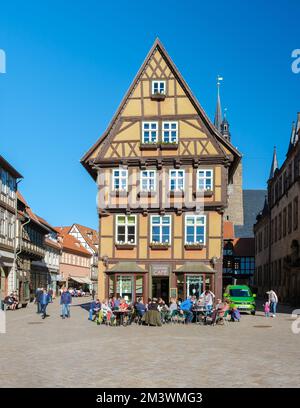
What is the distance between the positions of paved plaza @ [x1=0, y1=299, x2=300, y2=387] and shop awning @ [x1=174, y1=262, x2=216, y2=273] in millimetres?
10170

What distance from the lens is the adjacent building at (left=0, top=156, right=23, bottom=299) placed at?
4197cm

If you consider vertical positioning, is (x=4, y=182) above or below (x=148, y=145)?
below

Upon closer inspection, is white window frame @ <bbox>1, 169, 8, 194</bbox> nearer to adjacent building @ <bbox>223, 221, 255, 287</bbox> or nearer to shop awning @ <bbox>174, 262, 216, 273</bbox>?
shop awning @ <bbox>174, 262, 216, 273</bbox>

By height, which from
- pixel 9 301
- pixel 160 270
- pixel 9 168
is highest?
pixel 9 168

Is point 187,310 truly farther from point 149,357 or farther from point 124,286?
point 149,357

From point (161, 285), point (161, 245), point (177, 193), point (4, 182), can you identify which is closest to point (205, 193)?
point (177, 193)

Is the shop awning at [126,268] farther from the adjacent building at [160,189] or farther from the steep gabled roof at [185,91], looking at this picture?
the steep gabled roof at [185,91]

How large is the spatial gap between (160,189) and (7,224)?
14.0 metres

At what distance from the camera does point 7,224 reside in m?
43.4

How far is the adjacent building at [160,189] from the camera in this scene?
114 feet

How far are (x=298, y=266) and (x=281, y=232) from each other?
39.9 ft

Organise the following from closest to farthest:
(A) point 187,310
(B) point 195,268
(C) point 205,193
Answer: (A) point 187,310 < (B) point 195,268 < (C) point 205,193

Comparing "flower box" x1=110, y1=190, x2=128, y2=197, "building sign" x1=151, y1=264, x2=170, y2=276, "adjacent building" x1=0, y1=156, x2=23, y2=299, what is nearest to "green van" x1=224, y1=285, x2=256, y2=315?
"building sign" x1=151, y1=264, x2=170, y2=276
